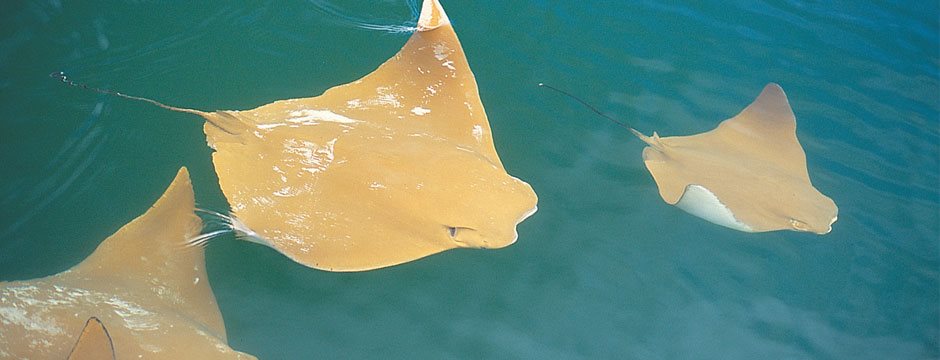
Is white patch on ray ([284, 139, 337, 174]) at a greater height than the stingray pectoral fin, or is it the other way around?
white patch on ray ([284, 139, 337, 174])

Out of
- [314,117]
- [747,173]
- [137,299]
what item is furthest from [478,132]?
[137,299]

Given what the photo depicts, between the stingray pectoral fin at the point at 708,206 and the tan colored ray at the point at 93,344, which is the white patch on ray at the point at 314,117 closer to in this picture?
the tan colored ray at the point at 93,344

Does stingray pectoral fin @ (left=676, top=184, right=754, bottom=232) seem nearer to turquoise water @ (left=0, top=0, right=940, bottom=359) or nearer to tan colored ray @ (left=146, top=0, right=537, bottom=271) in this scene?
turquoise water @ (left=0, top=0, right=940, bottom=359)

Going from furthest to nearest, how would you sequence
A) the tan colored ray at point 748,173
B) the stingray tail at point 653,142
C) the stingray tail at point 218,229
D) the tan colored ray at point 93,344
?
the stingray tail at point 653,142
the tan colored ray at point 748,173
the stingray tail at point 218,229
the tan colored ray at point 93,344

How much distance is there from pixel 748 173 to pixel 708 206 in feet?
1.32

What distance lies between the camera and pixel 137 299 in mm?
1968

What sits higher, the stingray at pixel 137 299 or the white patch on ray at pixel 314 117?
the white patch on ray at pixel 314 117

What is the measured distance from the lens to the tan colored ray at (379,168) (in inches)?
84.0

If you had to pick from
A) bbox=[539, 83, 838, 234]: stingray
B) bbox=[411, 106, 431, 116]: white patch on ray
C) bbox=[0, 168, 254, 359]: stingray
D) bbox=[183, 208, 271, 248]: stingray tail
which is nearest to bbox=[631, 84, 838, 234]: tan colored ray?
bbox=[539, 83, 838, 234]: stingray

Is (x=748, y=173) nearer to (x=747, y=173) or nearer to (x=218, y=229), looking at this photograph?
(x=747, y=173)

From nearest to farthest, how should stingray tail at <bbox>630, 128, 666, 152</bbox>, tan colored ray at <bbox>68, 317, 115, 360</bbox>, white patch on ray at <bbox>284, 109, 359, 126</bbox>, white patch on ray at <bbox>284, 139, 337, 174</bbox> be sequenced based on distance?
tan colored ray at <bbox>68, 317, 115, 360</bbox>
white patch on ray at <bbox>284, 139, 337, 174</bbox>
white patch on ray at <bbox>284, 109, 359, 126</bbox>
stingray tail at <bbox>630, 128, 666, 152</bbox>

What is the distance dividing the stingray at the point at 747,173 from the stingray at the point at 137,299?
180cm

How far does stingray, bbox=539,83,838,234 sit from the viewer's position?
260 cm

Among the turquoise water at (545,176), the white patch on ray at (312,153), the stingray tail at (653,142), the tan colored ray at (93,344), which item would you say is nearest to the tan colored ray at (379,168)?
the white patch on ray at (312,153)
